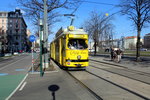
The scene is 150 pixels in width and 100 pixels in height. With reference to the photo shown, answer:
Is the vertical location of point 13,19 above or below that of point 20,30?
above

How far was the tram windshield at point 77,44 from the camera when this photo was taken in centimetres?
1342

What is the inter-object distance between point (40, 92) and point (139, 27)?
17.9 m

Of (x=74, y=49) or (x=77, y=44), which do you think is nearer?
(x=74, y=49)

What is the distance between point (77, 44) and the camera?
13.6 metres

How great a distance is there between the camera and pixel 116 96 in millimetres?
6371

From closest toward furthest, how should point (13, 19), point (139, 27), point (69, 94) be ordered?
point (69, 94) < point (139, 27) < point (13, 19)

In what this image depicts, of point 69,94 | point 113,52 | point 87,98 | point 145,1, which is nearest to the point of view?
point 87,98

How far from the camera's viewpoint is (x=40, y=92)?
7172mm

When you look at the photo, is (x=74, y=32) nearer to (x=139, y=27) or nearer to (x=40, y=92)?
(x=40, y=92)

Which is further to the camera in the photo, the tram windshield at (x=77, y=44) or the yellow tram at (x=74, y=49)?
the tram windshield at (x=77, y=44)

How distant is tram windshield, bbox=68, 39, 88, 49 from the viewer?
13.4m

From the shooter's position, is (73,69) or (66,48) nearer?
(66,48)

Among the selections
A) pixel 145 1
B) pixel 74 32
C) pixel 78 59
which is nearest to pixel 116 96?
pixel 78 59

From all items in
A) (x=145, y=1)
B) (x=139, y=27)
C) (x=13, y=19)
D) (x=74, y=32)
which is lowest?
(x=74, y=32)
